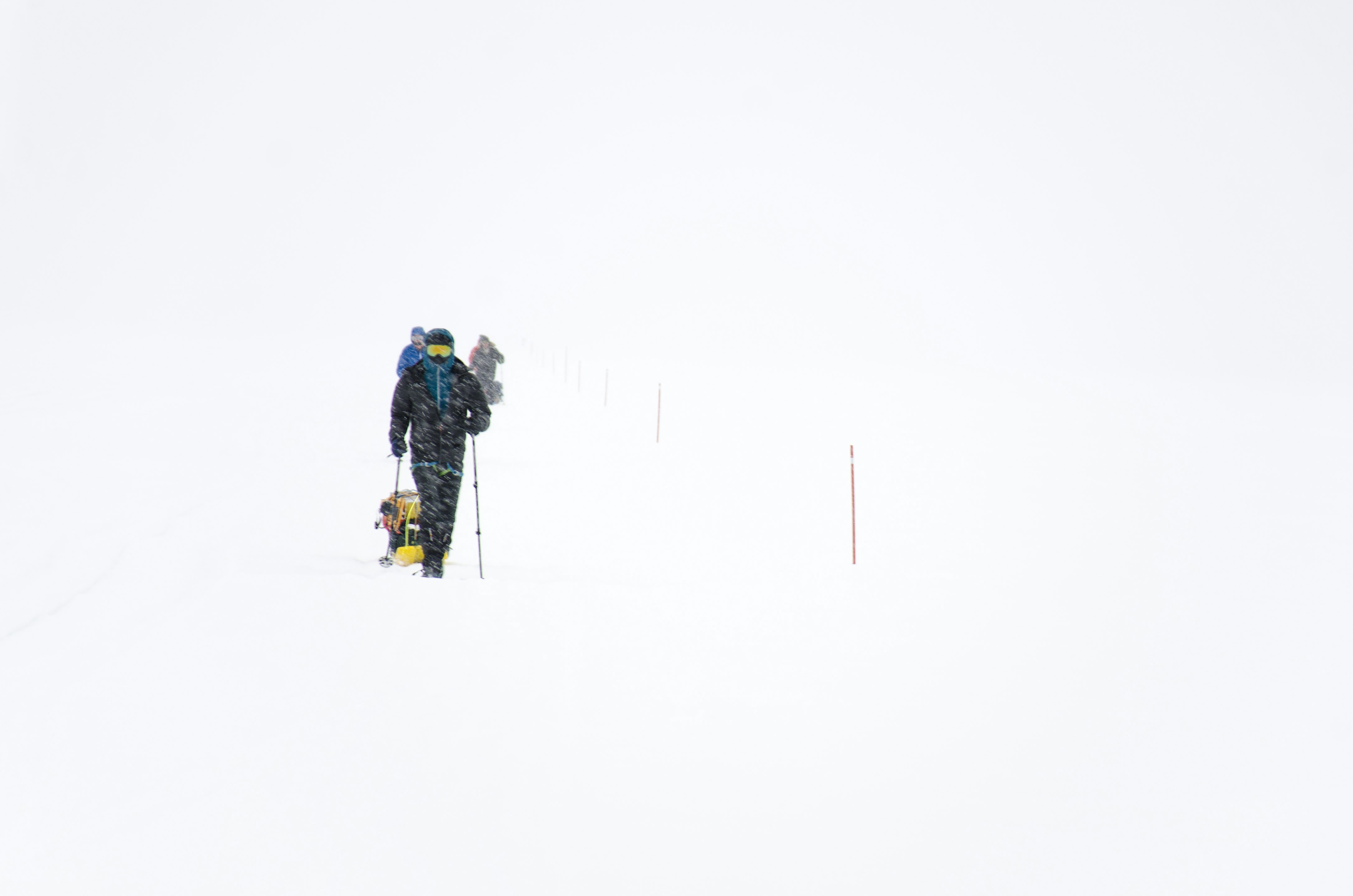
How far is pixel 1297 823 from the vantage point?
3545mm

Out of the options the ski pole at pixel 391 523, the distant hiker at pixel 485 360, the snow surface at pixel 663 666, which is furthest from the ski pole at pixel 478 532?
the distant hiker at pixel 485 360

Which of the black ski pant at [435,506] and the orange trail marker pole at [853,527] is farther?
the orange trail marker pole at [853,527]

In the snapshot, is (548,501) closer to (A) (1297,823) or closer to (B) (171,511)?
(B) (171,511)

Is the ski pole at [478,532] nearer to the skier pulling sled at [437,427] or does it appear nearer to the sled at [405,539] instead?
the skier pulling sled at [437,427]

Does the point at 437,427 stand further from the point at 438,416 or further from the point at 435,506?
the point at 435,506

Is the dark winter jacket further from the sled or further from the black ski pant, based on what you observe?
the sled

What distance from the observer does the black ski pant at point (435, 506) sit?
6.62 m

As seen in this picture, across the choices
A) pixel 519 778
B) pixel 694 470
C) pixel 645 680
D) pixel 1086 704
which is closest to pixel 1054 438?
pixel 694 470

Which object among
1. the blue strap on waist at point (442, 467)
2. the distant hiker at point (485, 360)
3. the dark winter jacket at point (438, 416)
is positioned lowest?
the blue strap on waist at point (442, 467)

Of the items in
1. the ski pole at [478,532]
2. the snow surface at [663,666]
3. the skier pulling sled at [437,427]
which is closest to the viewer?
the snow surface at [663,666]

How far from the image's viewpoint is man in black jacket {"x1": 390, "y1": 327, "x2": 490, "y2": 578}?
655 centimetres

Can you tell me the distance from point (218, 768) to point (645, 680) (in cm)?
230

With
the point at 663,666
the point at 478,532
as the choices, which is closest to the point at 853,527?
the point at 663,666

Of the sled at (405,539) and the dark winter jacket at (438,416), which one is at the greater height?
the dark winter jacket at (438,416)
